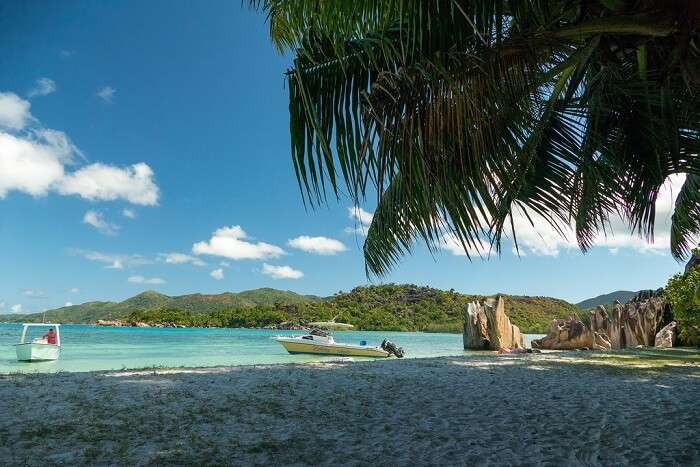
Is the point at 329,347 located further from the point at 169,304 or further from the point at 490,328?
the point at 169,304

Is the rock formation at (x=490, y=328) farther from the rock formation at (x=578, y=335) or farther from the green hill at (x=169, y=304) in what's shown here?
the green hill at (x=169, y=304)

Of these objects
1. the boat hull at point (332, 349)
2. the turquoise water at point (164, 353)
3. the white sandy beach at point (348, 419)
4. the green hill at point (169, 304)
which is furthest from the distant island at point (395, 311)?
the white sandy beach at point (348, 419)

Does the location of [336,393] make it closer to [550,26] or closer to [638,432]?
[638,432]

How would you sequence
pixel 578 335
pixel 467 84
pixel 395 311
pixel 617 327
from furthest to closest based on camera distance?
pixel 395 311 < pixel 578 335 < pixel 617 327 < pixel 467 84

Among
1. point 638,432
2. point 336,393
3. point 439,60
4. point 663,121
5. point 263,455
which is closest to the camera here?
point 439,60

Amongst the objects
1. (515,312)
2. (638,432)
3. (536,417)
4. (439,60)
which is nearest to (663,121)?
(439,60)

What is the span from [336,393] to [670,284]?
11.9 metres

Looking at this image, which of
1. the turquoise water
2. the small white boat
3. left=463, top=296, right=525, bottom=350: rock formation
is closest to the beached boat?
the turquoise water

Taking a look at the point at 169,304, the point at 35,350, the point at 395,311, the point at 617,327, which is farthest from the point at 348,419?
the point at 169,304

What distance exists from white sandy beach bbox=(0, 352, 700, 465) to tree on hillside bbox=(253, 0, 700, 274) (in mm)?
1599

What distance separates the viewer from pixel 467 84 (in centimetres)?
251

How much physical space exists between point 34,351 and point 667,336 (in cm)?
2187

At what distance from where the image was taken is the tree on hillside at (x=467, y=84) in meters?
2.20

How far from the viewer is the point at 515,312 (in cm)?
5547
